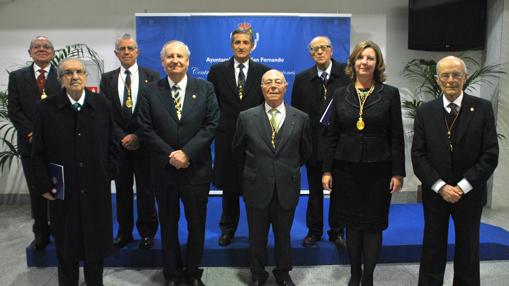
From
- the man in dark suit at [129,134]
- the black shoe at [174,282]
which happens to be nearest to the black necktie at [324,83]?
the man in dark suit at [129,134]

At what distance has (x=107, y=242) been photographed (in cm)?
252

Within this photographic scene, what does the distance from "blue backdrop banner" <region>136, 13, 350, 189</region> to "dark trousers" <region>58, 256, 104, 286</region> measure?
280cm

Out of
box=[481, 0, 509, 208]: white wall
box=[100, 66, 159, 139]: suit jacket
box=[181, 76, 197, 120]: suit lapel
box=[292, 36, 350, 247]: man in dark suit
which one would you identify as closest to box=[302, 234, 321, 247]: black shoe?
box=[292, 36, 350, 247]: man in dark suit

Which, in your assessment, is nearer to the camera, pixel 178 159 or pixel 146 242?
pixel 178 159

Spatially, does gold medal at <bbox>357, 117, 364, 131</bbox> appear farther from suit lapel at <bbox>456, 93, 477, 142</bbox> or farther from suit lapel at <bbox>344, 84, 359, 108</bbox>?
suit lapel at <bbox>456, 93, 477, 142</bbox>

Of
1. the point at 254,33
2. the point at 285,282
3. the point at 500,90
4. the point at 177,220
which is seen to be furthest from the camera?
the point at 500,90

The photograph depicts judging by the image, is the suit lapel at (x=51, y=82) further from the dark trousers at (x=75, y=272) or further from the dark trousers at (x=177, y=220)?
the dark trousers at (x=75, y=272)

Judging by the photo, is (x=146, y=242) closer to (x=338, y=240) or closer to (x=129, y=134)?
(x=129, y=134)

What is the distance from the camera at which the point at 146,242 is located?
130 inches

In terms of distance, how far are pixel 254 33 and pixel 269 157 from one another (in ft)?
8.13

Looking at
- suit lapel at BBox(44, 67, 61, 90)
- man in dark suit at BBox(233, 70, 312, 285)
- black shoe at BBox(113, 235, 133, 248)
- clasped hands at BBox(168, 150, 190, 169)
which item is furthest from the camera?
black shoe at BBox(113, 235, 133, 248)

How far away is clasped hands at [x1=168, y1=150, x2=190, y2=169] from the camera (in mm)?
2582

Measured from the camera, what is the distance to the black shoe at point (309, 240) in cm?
333

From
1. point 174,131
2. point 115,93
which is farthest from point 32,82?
point 174,131
